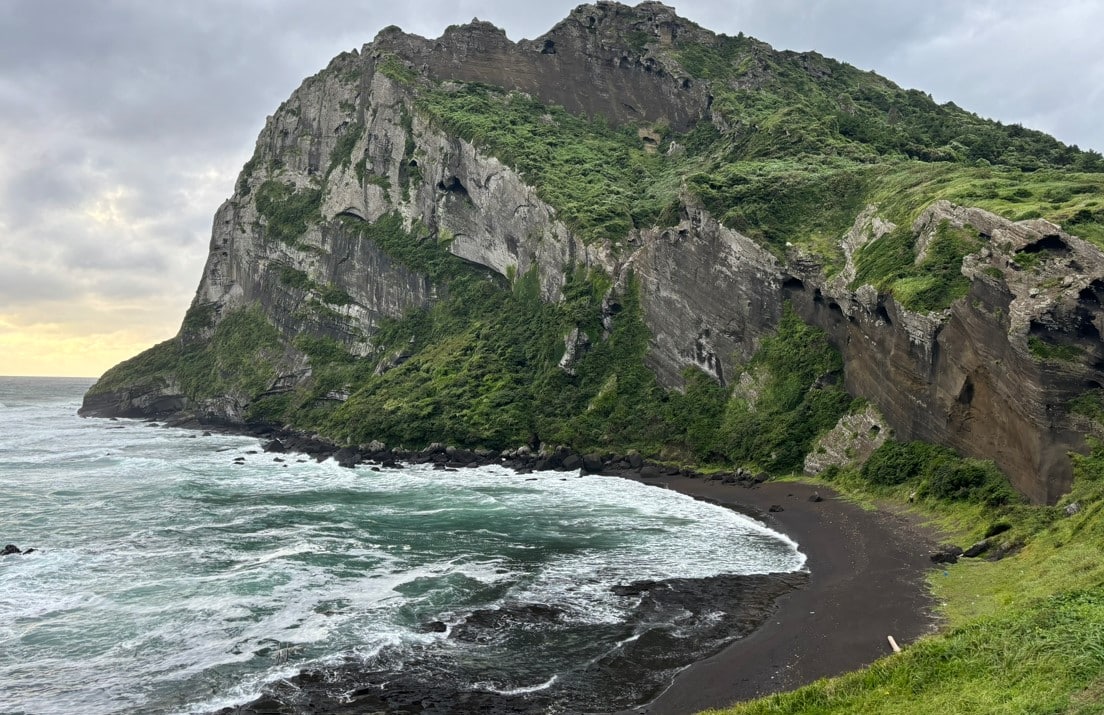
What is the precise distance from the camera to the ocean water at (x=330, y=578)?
21.5 metres

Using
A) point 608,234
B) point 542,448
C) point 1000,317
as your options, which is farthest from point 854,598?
point 608,234

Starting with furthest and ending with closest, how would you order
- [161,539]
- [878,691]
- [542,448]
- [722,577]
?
1. [542,448]
2. [161,539]
3. [722,577]
4. [878,691]

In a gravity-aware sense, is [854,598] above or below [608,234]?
below

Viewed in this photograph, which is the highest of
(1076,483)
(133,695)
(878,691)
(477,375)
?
(477,375)

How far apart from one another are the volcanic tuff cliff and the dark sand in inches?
298

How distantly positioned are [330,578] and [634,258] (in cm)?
4623

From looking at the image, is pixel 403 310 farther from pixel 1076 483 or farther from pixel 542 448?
pixel 1076 483

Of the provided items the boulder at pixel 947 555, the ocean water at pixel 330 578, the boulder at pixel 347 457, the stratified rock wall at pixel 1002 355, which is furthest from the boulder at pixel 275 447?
the boulder at pixel 947 555

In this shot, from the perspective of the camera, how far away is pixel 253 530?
39.9m

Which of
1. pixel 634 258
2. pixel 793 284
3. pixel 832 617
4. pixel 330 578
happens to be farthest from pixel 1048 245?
pixel 634 258

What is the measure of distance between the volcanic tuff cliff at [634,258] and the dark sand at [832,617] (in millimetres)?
7558

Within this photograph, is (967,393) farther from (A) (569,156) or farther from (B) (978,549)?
(A) (569,156)

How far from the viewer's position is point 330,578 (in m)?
30.3

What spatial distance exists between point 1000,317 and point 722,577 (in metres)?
18.7
